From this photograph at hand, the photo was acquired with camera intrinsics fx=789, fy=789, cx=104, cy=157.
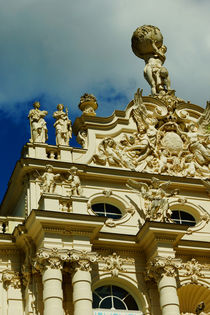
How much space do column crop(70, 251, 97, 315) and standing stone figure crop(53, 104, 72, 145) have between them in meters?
4.86

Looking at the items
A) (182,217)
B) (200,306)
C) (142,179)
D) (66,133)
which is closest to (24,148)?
(66,133)

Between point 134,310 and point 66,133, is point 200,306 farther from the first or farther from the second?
point 66,133

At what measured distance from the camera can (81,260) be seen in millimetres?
22391

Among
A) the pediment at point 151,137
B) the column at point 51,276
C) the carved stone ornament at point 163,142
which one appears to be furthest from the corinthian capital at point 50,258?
the carved stone ornament at point 163,142

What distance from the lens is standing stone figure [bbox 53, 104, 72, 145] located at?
85.4 ft

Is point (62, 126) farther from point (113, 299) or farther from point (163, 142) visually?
point (113, 299)

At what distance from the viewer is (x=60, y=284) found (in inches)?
862

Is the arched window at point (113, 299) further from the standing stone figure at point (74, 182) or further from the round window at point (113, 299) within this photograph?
the standing stone figure at point (74, 182)

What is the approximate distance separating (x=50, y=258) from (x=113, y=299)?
Result: 2.66m

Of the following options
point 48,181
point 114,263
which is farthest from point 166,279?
point 48,181

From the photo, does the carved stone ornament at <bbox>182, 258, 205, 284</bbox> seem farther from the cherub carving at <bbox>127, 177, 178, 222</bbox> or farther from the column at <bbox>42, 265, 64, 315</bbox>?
the column at <bbox>42, 265, 64, 315</bbox>

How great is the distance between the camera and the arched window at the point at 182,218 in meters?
25.8

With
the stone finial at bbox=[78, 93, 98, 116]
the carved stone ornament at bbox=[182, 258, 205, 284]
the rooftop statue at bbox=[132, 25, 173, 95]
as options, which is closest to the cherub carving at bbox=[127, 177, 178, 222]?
the carved stone ornament at bbox=[182, 258, 205, 284]

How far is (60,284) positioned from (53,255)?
0.84 metres
